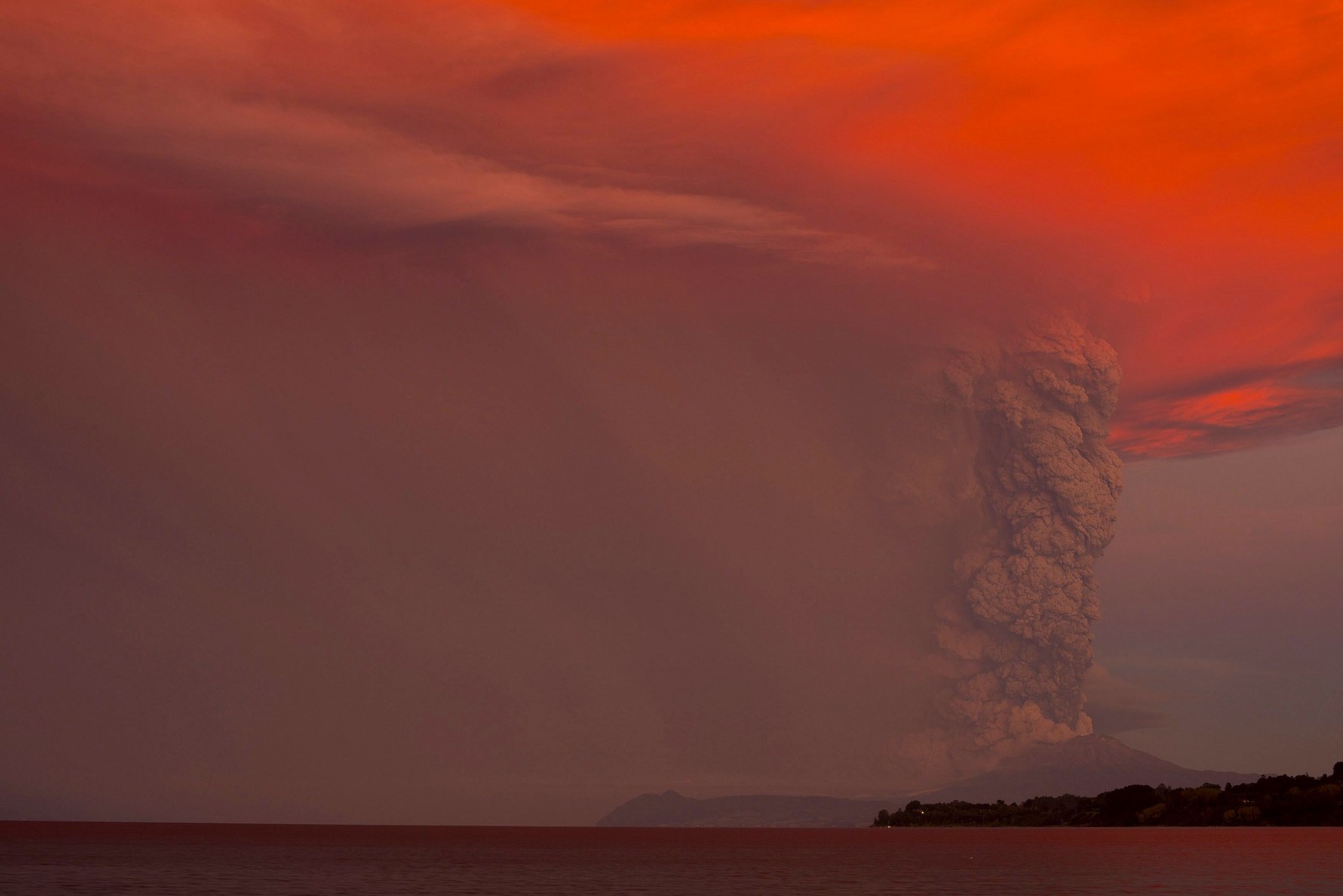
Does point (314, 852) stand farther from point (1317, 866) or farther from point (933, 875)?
point (1317, 866)

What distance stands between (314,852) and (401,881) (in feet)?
290

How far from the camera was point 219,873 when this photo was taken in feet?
419

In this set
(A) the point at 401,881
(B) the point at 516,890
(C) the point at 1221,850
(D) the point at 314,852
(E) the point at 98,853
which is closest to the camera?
(B) the point at 516,890

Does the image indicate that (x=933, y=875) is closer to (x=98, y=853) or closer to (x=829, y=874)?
(x=829, y=874)

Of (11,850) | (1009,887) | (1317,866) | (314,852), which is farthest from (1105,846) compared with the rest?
(11,850)

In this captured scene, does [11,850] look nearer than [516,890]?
No

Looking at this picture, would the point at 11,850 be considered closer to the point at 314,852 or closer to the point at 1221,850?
the point at 314,852

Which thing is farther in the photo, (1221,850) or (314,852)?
(314,852)

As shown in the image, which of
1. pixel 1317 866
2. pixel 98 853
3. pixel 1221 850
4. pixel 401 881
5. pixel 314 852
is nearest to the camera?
pixel 401 881

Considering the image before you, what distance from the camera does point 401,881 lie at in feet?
378

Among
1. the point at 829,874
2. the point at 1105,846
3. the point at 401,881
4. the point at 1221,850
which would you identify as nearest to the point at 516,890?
the point at 401,881

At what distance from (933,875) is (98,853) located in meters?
110

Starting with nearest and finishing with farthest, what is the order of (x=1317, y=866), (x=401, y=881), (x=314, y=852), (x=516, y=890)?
(x=516, y=890) → (x=401, y=881) → (x=1317, y=866) → (x=314, y=852)

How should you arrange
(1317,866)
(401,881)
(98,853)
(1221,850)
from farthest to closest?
1. (98,853)
2. (1221,850)
3. (1317,866)
4. (401,881)
